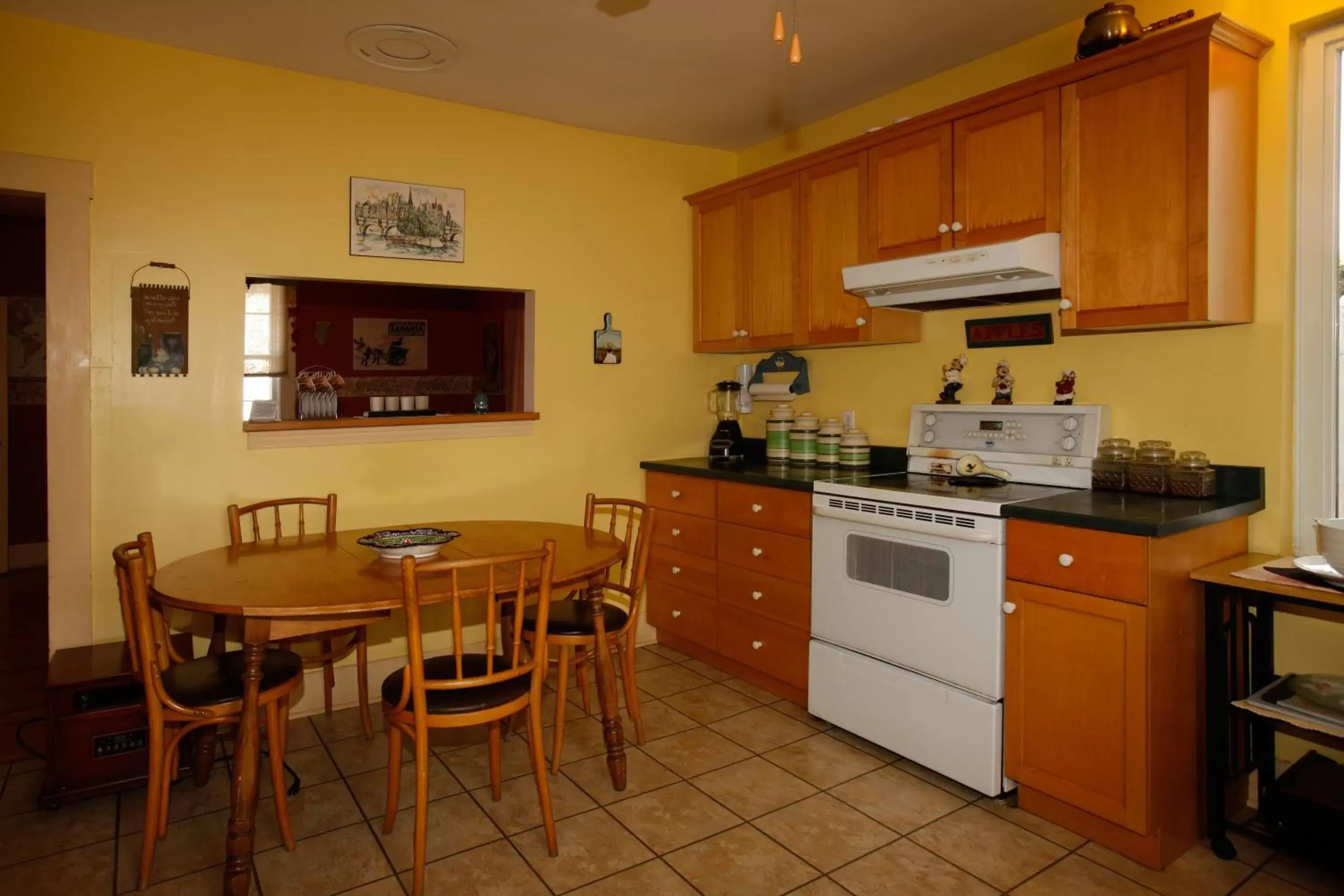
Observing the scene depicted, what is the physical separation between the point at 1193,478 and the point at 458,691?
2257 millimetres

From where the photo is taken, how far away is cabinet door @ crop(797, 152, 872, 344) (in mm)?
3305

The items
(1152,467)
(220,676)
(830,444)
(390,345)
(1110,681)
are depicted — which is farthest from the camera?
(390,345)

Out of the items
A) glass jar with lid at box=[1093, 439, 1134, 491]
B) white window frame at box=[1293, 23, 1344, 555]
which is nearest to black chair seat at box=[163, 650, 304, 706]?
glass jar with lid at box=[1093, 439, 1134, 491]

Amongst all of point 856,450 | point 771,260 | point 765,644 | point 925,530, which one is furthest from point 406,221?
point 925,530

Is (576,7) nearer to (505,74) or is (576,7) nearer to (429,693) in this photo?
(505,74)

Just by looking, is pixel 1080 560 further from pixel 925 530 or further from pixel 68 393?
pixel 68 393

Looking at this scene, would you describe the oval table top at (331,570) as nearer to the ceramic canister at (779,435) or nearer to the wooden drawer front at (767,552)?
the wooden drawer front at (767,552)

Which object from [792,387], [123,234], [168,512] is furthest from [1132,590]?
[123,234]

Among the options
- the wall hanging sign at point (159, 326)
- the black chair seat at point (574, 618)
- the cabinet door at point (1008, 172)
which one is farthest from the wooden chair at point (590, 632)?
the wall hanging sign at point (159, 326)

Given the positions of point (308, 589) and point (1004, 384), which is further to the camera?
point (1004, 384)

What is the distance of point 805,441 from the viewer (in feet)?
12.5

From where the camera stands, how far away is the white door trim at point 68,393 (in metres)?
2.78

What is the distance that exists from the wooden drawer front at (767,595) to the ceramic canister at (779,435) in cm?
63

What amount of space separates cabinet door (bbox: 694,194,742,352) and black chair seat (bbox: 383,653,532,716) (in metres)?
2.23
